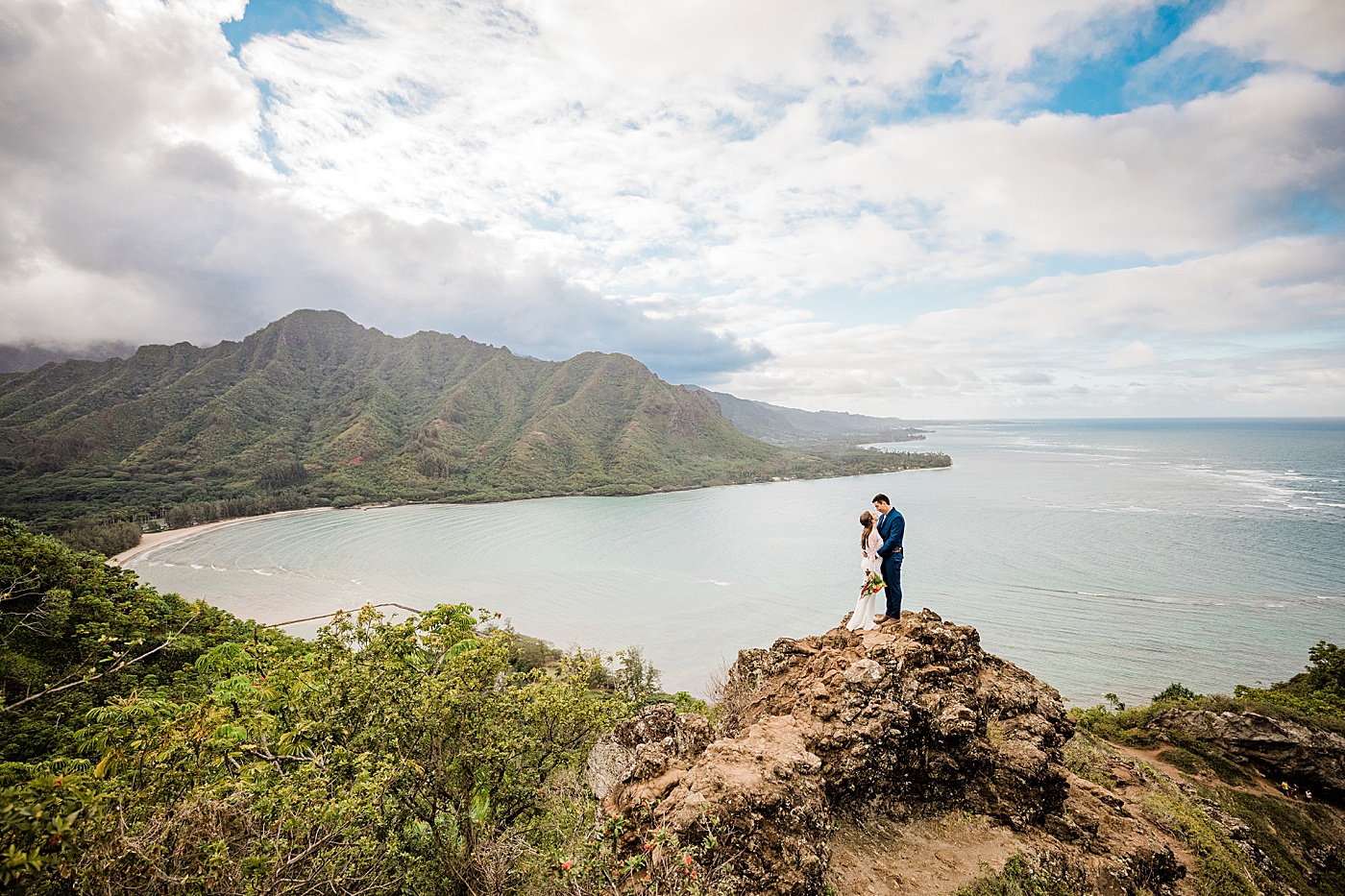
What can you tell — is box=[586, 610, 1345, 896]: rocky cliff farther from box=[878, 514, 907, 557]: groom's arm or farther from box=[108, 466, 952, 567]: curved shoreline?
box=[108, 466, 952, 567]: curved shoreline

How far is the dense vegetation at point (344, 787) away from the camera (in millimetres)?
4359

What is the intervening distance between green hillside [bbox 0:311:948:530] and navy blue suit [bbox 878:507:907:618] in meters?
115

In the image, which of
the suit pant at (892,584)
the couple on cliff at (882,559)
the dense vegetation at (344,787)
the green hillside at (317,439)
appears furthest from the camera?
the green hillside at (317,439)

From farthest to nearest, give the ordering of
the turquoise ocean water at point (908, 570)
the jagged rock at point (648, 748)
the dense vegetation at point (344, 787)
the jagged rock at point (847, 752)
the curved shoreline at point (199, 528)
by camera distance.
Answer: the curved shoreline at point (199, 528), the turquoise ocean water at point (908, 570), the jagged rock at point (648, 748), the jagged rock at point (847, 752), the dense vegetation at point (344, 787)

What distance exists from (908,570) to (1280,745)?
1746 inches

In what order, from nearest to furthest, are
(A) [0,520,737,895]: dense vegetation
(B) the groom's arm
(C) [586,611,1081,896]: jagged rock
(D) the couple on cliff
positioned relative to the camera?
(A) [0,520,737,895]: dense vegetation
(C) [586,611,1081,896]: jagged rock
(B) the groom's arm
(D) the couple on cliff

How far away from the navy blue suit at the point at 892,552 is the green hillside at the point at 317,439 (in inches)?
4537

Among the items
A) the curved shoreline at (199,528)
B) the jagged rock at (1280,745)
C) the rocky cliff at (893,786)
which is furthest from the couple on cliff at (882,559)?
the curved shoreline at (199,528)

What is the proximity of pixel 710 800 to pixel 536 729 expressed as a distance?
158 inches

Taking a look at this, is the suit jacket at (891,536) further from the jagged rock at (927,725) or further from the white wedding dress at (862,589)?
the jagged rock at (927,725)

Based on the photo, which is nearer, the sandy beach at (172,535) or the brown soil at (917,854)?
the brown soil at (917,854)

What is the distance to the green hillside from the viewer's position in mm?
107312

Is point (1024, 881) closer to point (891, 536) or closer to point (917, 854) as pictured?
point (917, 854)

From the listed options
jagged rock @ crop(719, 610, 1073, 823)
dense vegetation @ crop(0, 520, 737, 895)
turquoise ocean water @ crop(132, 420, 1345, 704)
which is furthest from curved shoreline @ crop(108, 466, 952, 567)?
jagged rock @ crop(719, 610, 1073, 823)
